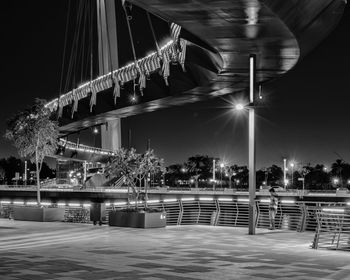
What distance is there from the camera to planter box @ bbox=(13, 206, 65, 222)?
96.0ft

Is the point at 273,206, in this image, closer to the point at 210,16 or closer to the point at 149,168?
the point at 149,168

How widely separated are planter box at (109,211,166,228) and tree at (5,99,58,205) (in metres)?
8.18

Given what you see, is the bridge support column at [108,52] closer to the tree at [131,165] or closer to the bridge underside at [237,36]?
the bridge underside at [237,36]

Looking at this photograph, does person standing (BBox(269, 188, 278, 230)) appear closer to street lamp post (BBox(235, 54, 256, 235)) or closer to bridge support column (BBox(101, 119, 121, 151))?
street lamp post (BBox(235, 54, 256, 235))

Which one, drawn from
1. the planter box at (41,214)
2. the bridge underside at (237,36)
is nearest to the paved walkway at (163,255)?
the planter box at (41,214)

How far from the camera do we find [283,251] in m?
16.9

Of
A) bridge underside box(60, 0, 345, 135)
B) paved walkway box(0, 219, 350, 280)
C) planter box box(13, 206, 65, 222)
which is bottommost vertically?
paved walkway box(0, 219, 350, 280)

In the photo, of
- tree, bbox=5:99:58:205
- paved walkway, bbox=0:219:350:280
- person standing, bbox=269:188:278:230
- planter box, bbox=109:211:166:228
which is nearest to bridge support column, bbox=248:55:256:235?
paved walkway, bbox=0:219:350:280

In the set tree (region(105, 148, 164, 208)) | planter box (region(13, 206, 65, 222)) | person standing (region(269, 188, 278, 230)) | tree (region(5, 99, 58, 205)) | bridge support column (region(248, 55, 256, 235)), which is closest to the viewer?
bridge support column (region(248, 55, 256, 235))

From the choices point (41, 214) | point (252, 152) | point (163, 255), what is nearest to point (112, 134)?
point (41, 214)

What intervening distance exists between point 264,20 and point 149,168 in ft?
27.2

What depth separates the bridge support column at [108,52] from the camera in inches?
2963

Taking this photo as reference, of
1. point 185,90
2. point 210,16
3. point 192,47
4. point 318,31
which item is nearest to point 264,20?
point 210,16

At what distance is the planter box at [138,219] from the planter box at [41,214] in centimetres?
515
